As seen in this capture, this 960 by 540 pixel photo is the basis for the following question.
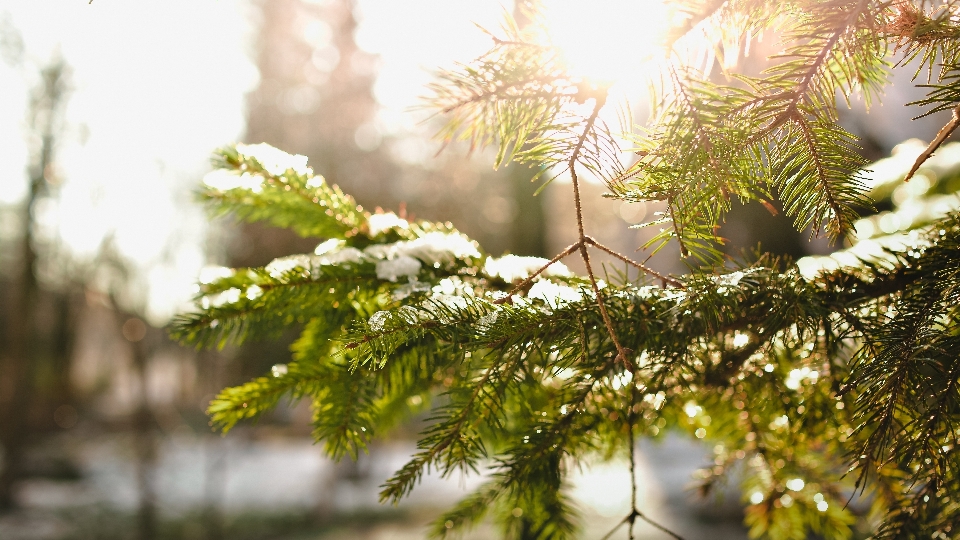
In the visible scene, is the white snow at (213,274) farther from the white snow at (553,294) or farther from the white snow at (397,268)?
the white snow at (553,294)

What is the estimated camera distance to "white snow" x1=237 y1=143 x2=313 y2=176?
1071 mm

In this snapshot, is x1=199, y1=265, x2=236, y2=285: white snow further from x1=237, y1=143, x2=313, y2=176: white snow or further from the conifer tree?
x1=237, y1=143, x2=313, y2=176: white snow

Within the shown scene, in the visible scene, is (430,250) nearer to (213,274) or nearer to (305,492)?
(213,274)

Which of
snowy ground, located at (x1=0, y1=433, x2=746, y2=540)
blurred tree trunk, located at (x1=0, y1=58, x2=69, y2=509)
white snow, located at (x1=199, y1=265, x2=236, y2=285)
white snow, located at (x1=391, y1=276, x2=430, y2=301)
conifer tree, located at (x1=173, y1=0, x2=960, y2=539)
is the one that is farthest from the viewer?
blurred tree trunk, located at (x1=0, y1=58, x2=69, y2=509)

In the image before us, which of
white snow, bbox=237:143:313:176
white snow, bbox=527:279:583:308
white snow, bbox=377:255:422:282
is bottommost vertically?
white snow, bbox=527:279:583:308

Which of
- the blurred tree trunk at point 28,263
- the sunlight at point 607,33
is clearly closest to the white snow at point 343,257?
the sunlight at point 607,33

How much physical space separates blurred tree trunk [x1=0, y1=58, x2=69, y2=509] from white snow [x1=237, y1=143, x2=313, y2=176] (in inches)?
406

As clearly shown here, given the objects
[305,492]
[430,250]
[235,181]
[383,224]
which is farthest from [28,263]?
[430,250]

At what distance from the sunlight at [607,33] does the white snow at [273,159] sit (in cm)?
60

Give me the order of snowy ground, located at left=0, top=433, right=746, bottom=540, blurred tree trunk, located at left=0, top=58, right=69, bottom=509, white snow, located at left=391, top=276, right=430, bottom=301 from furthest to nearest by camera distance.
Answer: blurred tree trunk, located at left=0, top=58, right=69, bottom=509
snowy ground, located at left=0, top=433, right=746, bottom=540
white snow, located at left=391, top=276, right=430, bottom=301

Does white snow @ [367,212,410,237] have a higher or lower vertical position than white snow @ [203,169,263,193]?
lower

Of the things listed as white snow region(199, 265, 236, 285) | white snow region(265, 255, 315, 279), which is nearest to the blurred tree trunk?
white snow region(199, 265, 236, 285)

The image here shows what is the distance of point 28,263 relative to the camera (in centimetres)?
1018

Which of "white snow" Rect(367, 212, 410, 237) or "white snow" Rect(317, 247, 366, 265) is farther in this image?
"white snow" Rect(367, 212, 410, 237)
